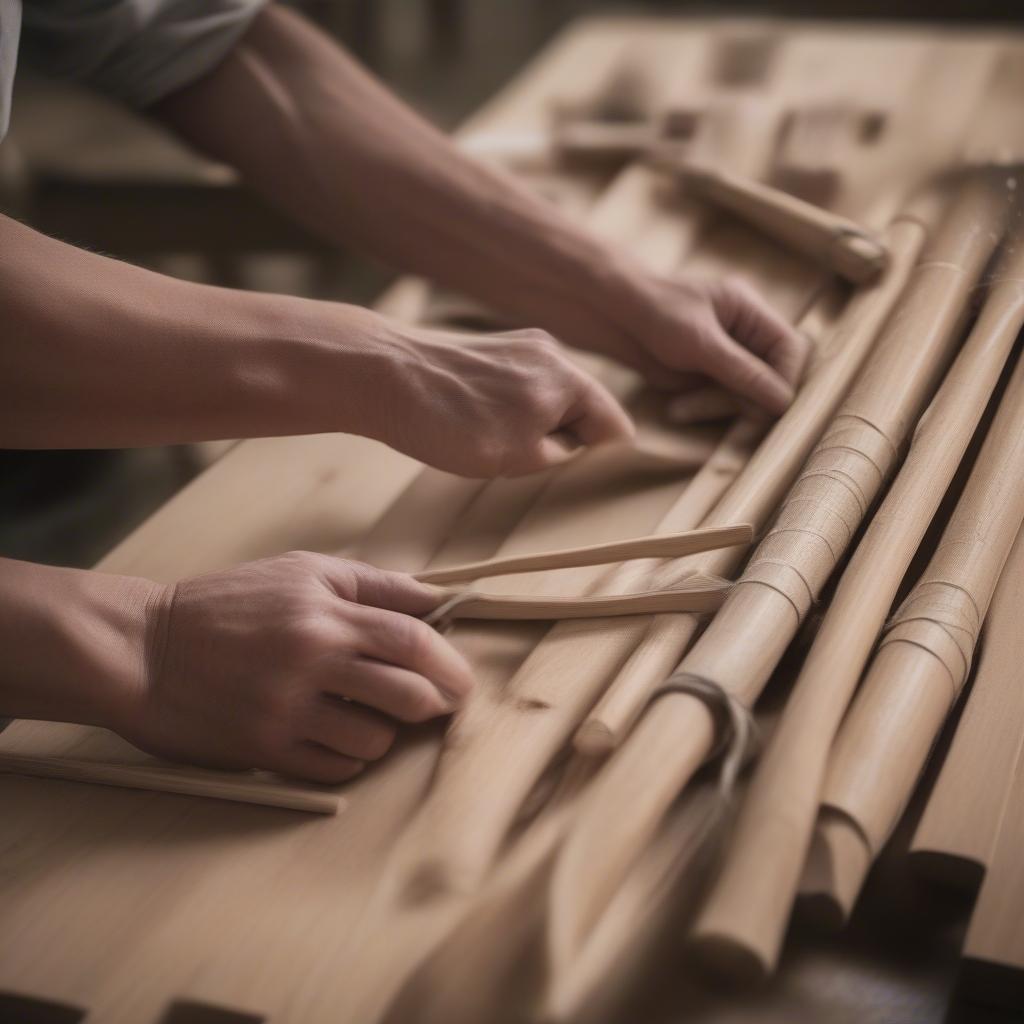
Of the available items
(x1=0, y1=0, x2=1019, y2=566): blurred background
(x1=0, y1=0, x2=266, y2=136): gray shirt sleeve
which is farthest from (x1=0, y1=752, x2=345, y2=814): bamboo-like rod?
(x1=0, y1=0, x2=266, y2=136): gray shirt sleeve

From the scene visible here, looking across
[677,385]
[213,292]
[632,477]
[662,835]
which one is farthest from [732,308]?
[662,835]

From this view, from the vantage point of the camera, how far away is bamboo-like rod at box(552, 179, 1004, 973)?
592 millimetres

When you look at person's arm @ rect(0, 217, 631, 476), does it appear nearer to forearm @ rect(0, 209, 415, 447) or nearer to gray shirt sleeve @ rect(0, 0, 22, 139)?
forearm @ rect(0, 209, 415, 447)

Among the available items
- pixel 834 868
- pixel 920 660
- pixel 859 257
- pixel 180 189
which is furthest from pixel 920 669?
pixel 180 189

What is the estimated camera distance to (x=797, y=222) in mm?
1273

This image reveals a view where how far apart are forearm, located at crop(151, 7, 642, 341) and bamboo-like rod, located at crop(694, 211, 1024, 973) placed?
1.20 ft

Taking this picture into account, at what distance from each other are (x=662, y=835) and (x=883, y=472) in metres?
0.36

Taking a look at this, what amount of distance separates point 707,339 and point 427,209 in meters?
0.35

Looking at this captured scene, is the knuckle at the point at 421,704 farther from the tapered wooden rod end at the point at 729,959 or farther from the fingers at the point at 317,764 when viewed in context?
the tapered wooden rod end at the point at 729,959

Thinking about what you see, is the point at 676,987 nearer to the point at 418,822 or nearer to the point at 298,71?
the point at 418,822

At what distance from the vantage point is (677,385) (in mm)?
1131

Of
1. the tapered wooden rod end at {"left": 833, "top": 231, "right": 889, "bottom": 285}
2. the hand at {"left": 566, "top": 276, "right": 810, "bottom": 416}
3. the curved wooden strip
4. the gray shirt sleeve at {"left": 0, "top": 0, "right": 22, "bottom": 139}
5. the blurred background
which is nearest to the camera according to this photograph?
the curved wooden strip

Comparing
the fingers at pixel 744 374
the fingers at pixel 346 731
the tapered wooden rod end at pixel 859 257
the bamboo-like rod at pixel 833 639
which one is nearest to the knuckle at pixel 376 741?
the fingers at pixel 346 731

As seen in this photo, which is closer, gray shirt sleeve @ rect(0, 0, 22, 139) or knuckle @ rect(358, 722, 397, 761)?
knuckle @ rect(358, 722, 397, 761)
